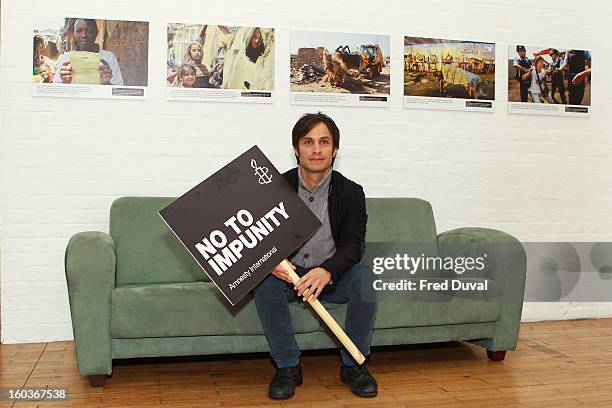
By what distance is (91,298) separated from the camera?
2592 mm

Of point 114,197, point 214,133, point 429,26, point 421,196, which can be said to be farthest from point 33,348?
point 429,26

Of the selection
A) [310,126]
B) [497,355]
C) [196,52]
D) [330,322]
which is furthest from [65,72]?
[497,355]

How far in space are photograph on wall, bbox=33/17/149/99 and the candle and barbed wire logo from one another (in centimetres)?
130

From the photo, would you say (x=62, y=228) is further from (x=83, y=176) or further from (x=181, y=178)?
(x=181, y=178)

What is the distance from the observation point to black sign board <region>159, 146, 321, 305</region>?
2359 millimetres

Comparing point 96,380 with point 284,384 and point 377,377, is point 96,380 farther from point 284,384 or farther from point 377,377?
point 377,377

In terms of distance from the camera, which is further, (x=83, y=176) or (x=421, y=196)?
(x=421, y=196)

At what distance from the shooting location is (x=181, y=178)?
3.58 m

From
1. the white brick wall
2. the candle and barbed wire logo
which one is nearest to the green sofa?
the white brick wall

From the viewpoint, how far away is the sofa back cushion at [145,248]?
3.15 m

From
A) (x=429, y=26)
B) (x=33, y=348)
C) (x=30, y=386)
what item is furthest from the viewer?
(x=429, y=26)

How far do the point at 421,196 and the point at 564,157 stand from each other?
975mm

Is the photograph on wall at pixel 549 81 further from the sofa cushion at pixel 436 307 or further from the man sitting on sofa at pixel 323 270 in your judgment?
the man sitting on sofa at pixel 323 270

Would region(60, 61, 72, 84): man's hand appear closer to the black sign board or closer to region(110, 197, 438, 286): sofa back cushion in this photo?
region(110, 197, 438, 286): sofa back cushion
